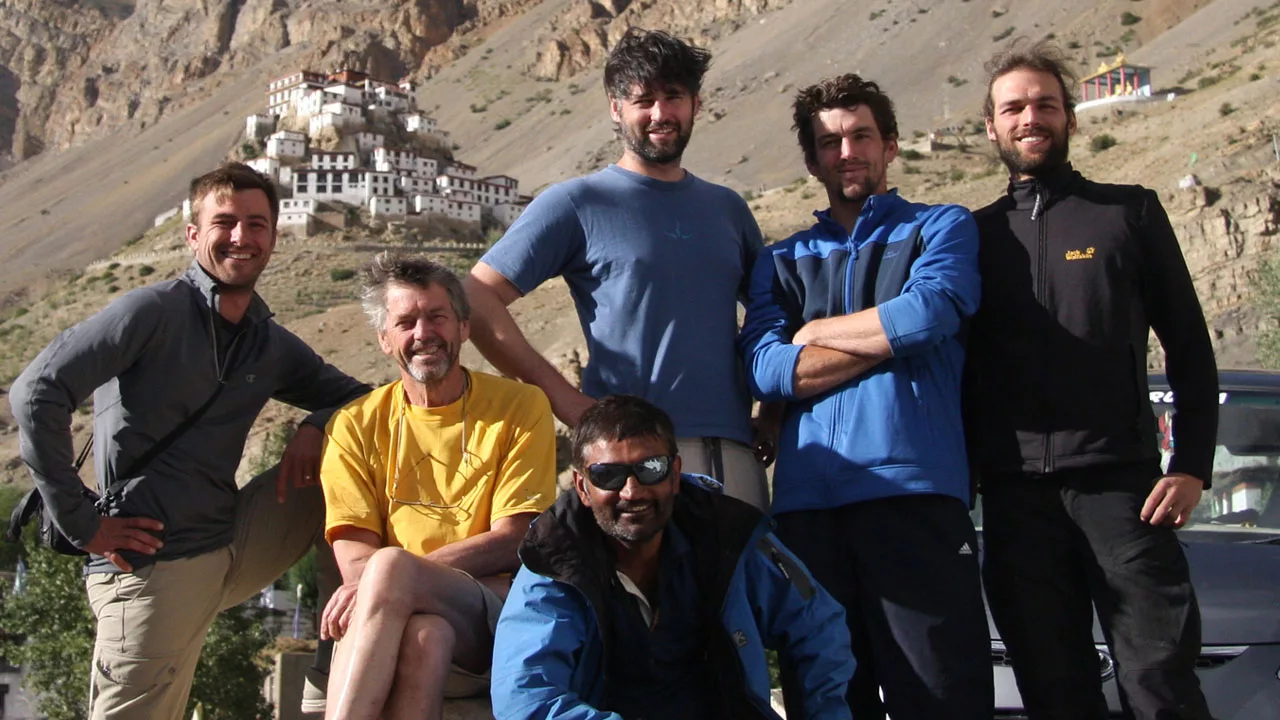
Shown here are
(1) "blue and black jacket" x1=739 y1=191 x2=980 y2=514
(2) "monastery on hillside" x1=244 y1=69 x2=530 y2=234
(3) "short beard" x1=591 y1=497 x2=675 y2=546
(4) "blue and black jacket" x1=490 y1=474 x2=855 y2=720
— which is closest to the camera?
(4) "blue and black jacket" x1=490 y1=474 x2=855 y2=720

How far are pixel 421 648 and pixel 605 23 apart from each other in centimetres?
11820

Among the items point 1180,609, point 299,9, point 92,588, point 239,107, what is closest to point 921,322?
point 1180,609

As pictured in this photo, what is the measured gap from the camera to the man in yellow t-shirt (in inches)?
164

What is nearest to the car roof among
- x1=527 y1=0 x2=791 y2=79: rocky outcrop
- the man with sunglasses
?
the man with sunglasses

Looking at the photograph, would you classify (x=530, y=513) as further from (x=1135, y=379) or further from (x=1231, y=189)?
(x=1231, y=189)

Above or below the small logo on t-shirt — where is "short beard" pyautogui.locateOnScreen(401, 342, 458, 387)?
below

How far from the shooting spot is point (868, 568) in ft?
13.2

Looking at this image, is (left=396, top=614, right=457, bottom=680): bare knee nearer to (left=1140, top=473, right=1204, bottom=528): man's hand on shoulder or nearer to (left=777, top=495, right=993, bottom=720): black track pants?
(left=777, top=495, right=993, bottom=720): black track pants

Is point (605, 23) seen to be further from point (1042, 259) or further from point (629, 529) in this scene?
point (629, 529)

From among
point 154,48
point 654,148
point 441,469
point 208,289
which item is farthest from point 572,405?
point 154,48

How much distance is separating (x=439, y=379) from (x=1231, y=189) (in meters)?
27.2

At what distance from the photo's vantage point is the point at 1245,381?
547 centimetres

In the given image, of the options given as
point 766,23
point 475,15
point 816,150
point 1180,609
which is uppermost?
point 475,15

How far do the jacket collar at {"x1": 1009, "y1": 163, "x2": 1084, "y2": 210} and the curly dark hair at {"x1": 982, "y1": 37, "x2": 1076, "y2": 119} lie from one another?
27cm
